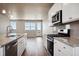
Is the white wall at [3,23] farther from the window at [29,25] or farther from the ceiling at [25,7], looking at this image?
the window at [29,25]

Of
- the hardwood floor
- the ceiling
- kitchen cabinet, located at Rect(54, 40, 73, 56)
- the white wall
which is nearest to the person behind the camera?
kitchen cabinet, located at Rect(54, 40, 73, 56)

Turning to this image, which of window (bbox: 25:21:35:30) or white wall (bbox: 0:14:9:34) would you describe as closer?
white wall (bbox: 0:14:9:34)

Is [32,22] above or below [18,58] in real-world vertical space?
above

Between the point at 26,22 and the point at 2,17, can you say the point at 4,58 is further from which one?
the point at 26,22

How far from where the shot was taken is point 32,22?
15.9 metres

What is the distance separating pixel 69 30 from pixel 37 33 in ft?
40.2

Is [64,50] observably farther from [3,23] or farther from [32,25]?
[32,25]

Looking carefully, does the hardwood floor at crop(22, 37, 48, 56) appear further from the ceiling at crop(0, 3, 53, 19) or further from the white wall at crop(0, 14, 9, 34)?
the white wall at crop(0, 14, 9, 34)

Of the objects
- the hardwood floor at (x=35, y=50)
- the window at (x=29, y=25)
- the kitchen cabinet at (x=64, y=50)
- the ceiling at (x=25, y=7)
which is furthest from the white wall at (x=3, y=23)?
the kitchen cabinet at (x=64, y=50)

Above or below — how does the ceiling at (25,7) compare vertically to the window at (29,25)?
above

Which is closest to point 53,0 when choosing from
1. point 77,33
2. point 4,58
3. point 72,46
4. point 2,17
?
point 4,58

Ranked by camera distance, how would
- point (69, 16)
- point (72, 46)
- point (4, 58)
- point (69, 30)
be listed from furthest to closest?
point (69, 30), point (69, 16), point (72, 46), point (4, 58)

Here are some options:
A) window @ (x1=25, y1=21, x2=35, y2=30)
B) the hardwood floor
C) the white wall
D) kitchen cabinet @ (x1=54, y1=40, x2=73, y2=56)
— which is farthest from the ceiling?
window @ (x1=25, y1=21, x2=35, y2=30)

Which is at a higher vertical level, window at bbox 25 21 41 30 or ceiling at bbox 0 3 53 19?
ceiling at bbox 0 3 53 19
